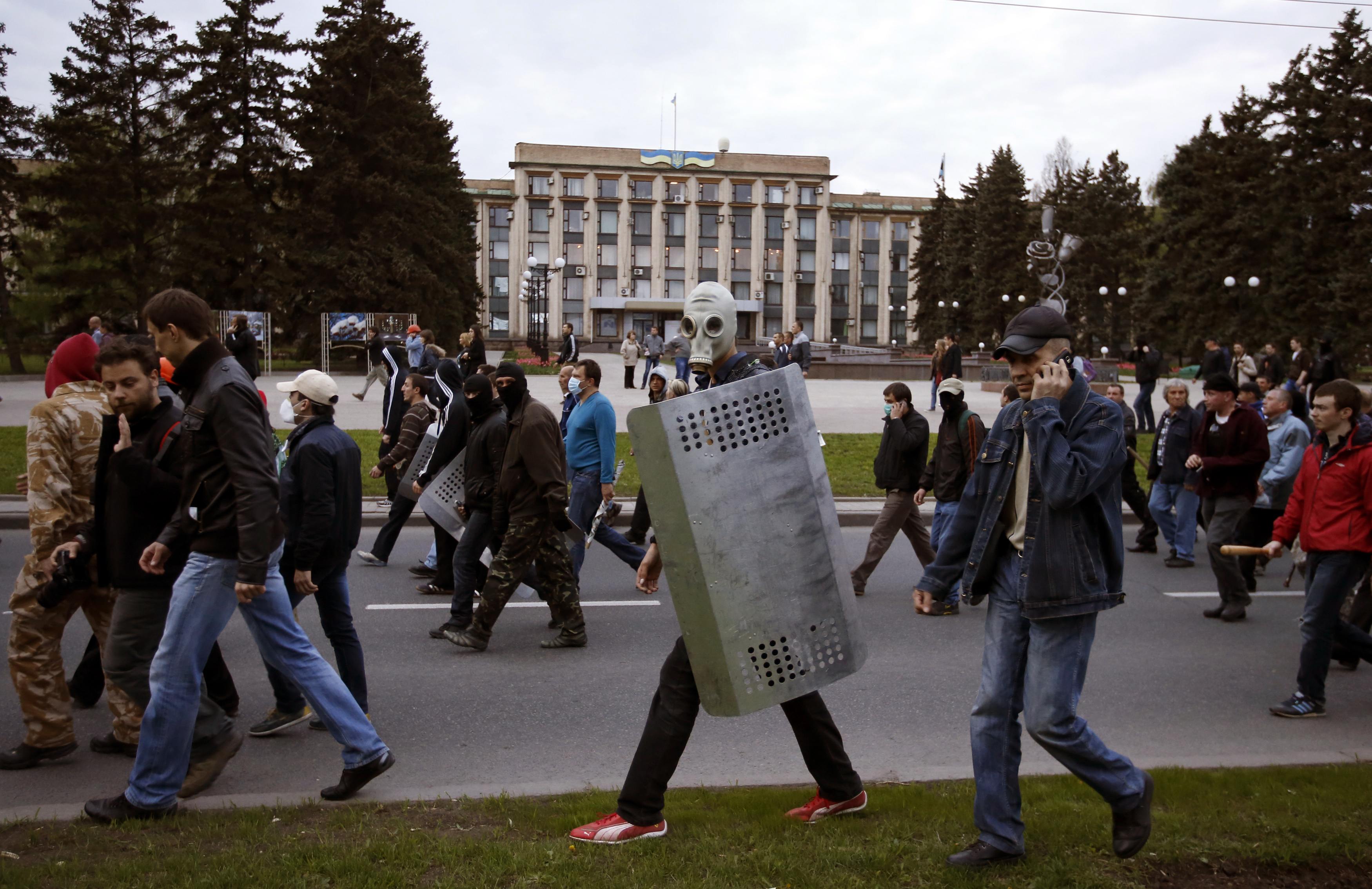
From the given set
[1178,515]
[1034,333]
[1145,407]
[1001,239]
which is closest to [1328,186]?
[1001,239]

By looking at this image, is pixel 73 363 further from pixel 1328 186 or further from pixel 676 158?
pixel 676 158

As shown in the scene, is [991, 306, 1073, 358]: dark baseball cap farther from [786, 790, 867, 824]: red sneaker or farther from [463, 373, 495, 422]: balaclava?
[463, 373, 495, 422]: balaclava

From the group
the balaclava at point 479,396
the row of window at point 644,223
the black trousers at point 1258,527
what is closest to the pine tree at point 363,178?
the balaclava at point 479,396

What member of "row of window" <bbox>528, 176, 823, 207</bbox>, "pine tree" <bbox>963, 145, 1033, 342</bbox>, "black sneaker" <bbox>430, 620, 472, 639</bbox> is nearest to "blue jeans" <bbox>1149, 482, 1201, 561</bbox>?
"black sneaker" <bbox>430, 620, 472, 639</bbox>

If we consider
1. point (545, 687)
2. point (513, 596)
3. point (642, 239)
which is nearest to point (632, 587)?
point (513, 596)

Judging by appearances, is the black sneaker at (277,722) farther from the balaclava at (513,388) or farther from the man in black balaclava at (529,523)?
the balaclava at (513,388)

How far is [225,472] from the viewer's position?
13.8ft

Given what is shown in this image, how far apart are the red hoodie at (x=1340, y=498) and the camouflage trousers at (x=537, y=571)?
13.9ft

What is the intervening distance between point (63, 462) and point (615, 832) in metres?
Answer: 3.09

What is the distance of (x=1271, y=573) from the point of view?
1027 cm

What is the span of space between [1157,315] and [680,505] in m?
55.1

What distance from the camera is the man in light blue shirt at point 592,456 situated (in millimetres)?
8797

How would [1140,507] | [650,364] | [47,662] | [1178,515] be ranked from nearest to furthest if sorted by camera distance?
[47,662], [1178,515], [1140,507], [650,364]

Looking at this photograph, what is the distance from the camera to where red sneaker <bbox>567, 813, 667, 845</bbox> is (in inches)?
154
